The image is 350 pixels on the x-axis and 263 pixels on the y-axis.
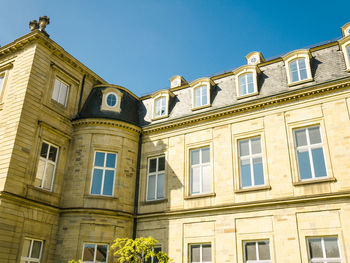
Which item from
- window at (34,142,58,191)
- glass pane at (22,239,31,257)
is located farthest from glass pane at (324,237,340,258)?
window at (34,142,58,191)

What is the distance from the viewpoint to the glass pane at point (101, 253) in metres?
16.2

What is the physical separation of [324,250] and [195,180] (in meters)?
6.63

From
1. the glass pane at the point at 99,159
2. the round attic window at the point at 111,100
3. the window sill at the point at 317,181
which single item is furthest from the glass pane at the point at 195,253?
the round attic window at the point at 111,100

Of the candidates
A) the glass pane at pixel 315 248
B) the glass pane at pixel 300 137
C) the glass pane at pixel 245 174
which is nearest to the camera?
the glass pane at pixel 315 248

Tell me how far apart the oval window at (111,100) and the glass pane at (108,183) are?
13.4 ft

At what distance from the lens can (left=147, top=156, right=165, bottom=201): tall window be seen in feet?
60.2

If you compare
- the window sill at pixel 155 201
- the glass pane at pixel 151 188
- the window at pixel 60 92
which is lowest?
the window sill at pixel 155 201

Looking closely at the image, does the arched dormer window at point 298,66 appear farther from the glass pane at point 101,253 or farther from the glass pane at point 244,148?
the glass pane at point 101,253

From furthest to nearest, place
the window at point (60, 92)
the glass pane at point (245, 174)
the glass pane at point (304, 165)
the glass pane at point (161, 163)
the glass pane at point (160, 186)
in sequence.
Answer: the glass pane at point (161, 163) → the window at point (60, 92) → the glass pane at point (160, 186) → the glass pane at point (245, 174) → the glass pane at point (304, 165)

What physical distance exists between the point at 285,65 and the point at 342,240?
8463 millimetres

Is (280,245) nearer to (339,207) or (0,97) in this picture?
(339,207)

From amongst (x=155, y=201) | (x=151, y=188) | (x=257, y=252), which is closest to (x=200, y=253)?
(x=257, y=252)

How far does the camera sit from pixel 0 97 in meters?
18.0

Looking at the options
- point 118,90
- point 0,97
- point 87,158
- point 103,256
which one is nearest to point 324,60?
point 118,90
